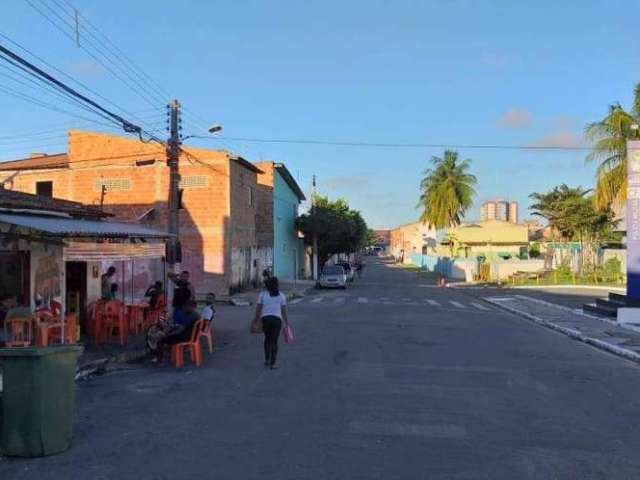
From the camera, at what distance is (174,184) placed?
2003 cm

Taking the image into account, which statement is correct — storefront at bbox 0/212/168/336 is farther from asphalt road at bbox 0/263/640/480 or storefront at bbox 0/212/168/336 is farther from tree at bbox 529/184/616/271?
tree at bbox 529/184/616/271

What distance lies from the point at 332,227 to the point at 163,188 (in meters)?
22.3

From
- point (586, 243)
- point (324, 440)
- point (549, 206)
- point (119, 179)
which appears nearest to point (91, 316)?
point (324, 440)

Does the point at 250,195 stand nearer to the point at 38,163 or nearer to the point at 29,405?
the point at 38,163

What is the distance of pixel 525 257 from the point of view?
63.4 m

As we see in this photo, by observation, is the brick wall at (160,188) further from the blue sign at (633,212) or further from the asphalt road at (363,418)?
the asphalt road at (363,418)

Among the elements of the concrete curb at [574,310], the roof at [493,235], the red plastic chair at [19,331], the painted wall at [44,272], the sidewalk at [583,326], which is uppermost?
the roof at [493,235]

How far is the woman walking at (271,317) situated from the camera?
37.0ft

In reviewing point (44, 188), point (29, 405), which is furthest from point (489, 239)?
point (29, 405)

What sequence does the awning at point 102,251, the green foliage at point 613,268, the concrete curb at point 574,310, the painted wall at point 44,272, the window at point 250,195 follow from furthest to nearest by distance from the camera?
the green foliage at point 613,268
the window at point 250,195
the concrete curb at point 574,310
the painted wall at point 44,272
the awning at point 102,251

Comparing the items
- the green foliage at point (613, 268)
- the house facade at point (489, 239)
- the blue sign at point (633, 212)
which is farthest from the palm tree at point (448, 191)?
the blue sign at point (633, 212)

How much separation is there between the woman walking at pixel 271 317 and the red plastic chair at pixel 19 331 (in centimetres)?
392

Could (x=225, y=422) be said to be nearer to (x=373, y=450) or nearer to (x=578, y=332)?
(x=373, y=450)

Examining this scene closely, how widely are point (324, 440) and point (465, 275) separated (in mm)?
53415
